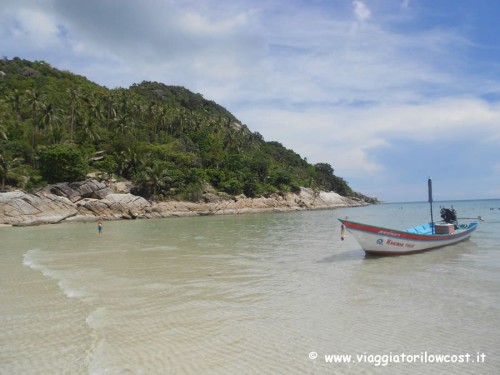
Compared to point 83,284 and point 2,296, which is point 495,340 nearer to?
point 83,284

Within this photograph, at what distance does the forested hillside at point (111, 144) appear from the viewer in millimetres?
52625

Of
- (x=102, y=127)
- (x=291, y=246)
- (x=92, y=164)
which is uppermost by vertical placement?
(x=102, y=127)

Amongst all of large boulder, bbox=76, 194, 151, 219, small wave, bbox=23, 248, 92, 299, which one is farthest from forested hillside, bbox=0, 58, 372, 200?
small wave, bbox=23, 248, 92, 299

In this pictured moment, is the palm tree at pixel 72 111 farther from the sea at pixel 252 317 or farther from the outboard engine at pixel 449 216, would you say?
the outboard engine at pixel 449 216

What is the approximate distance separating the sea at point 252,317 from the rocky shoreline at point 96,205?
105 feet

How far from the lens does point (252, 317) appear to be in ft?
24.6

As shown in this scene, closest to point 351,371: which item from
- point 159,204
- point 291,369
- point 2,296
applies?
point 291,369

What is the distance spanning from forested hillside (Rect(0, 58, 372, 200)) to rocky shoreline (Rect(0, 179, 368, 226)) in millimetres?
2763

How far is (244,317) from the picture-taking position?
7504mm

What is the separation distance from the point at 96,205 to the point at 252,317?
1859 inches

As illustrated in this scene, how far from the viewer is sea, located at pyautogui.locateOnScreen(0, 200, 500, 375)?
17.9ft

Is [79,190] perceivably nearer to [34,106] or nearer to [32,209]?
[32,209]

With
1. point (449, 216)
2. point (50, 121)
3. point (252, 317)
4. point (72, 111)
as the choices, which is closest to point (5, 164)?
point (50, 121)

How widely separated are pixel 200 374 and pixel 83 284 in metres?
6.98
